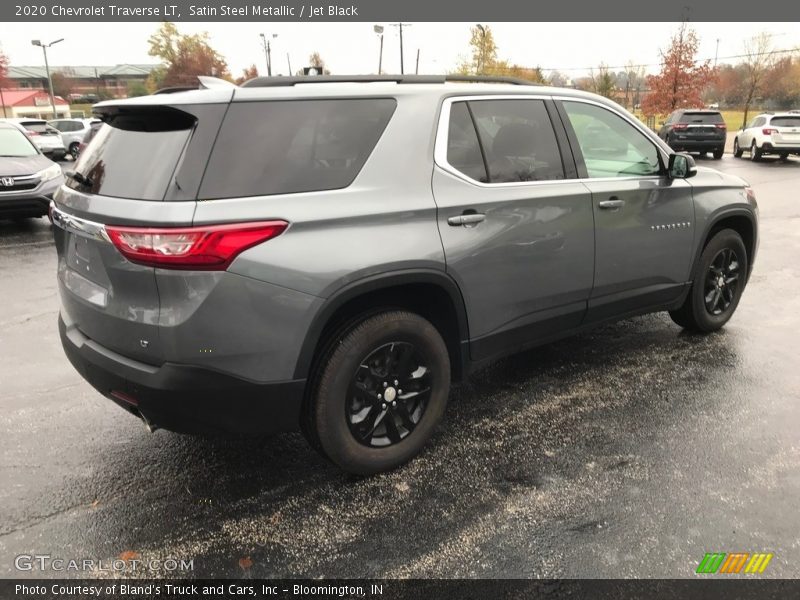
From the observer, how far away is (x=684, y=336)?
4.96m

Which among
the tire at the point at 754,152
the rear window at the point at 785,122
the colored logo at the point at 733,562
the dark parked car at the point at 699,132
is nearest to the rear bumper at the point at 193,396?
the colored logo at the point at 733,562

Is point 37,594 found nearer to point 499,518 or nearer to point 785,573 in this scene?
point 499,518

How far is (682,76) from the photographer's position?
32.7 m

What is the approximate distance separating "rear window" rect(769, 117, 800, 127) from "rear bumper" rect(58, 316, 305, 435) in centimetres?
2257

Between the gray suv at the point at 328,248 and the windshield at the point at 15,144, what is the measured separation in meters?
8.65

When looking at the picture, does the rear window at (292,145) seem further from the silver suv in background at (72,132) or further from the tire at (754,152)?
the silver suv in background at (72,132)

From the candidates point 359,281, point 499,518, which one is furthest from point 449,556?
point 359,281

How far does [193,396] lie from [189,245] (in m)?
0.61

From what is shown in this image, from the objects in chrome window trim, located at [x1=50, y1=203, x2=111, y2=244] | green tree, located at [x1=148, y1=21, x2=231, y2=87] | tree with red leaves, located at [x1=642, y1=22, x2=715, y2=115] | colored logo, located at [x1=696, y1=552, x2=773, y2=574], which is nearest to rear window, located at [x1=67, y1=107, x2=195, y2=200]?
chrome window trim, located at [x1=50, y1=203, x2=111, y2=244]

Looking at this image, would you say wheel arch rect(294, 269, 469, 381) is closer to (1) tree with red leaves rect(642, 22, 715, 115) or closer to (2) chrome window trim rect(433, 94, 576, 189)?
(2) chrome window trim rect(433, 94, 576, 189)

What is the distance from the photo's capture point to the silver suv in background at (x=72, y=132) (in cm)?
2625

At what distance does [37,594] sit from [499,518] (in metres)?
1.86

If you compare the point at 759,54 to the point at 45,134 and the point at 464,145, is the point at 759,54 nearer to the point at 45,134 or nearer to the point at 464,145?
the point at 45,134

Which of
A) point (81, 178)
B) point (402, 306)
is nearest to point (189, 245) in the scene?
point (81, 178)
